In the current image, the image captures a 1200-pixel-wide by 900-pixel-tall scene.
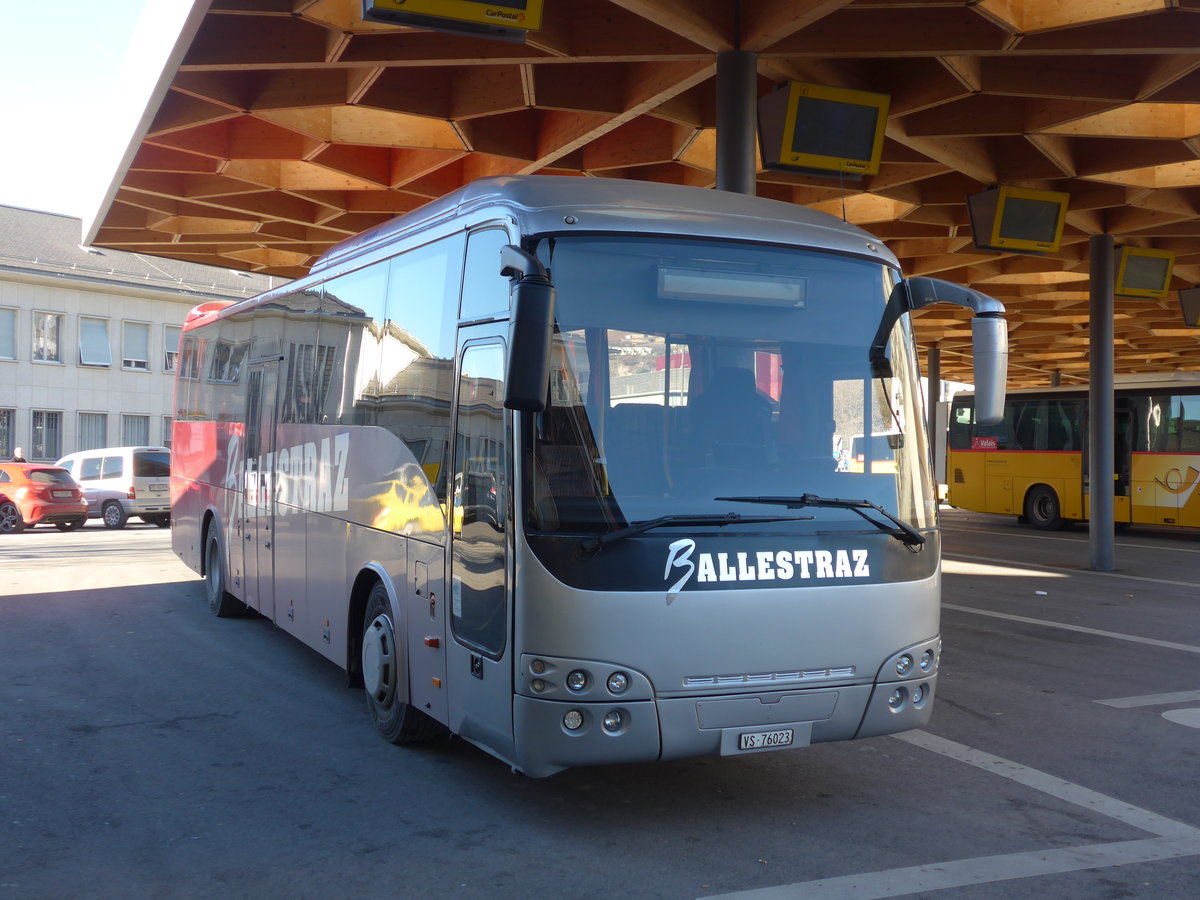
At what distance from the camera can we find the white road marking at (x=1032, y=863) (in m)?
4.74

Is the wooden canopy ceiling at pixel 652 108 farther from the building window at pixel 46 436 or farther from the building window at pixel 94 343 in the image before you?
the building window at pixel 94 343

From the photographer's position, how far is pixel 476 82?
13.0m

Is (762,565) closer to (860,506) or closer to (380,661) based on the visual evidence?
(860,506)

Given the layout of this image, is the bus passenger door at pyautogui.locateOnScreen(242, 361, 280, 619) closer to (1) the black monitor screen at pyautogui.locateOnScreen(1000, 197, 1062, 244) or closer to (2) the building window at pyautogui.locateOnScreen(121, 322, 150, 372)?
(1) the black monitor screen at pyautogui.locateOnScreen(1000, 197, 1062, 244)

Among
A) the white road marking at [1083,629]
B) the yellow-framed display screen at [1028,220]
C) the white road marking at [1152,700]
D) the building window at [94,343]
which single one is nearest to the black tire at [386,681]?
the white road marking at [1152,700]

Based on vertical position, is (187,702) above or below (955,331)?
below

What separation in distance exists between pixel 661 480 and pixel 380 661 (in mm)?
2615

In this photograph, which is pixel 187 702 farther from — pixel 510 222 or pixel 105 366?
pixel 105 366

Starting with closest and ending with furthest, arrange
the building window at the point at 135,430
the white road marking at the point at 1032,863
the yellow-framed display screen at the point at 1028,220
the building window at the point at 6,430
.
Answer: the white road marking at the point at 1032,863 < the yellow-framed display screen at the point at 1028,220 < the building window at the point at 6,430 < the building window at the point at 135,430

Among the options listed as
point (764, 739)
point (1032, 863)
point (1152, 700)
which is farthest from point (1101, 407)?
point (764, 739)

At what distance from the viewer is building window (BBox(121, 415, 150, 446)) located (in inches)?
1876

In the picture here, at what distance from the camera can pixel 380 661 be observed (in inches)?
277

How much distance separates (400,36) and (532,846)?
27.3 feet

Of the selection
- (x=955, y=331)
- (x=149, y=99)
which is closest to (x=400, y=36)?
(x=149, y=99)
